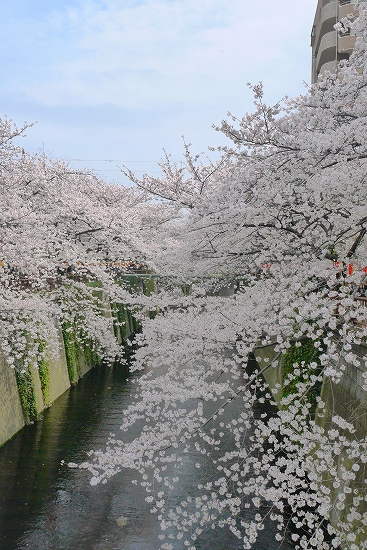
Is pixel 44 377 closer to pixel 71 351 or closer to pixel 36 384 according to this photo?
pixel 36 384

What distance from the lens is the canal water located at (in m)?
9.30

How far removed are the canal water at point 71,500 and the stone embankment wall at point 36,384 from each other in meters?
0.50

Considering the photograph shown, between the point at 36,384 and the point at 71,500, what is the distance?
21.6ft

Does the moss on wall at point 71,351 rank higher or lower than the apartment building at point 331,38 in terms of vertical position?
lower

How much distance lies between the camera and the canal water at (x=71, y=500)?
9305 millimetres

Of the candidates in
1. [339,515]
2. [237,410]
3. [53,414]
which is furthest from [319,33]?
[339,515]

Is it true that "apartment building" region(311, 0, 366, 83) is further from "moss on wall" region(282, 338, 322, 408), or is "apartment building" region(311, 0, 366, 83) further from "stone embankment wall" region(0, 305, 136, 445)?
"stone embankment wall" region(0, 305, 136, 445)

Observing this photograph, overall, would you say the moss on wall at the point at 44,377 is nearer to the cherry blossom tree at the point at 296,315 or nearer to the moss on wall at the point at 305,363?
the cherry blossom tree at the point at 296,315

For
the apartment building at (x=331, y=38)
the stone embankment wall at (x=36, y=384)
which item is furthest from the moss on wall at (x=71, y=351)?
the apartment building at (x=331, y=38)

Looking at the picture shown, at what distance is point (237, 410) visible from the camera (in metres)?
15.9

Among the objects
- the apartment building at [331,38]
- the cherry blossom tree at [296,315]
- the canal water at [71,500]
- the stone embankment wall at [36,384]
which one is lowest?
the canal water at [71,500]

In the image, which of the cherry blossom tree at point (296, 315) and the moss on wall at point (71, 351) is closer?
the cherry blossom tree at point (296, 315)

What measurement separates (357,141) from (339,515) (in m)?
6.50

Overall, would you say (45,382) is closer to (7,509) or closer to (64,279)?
(64,279)
